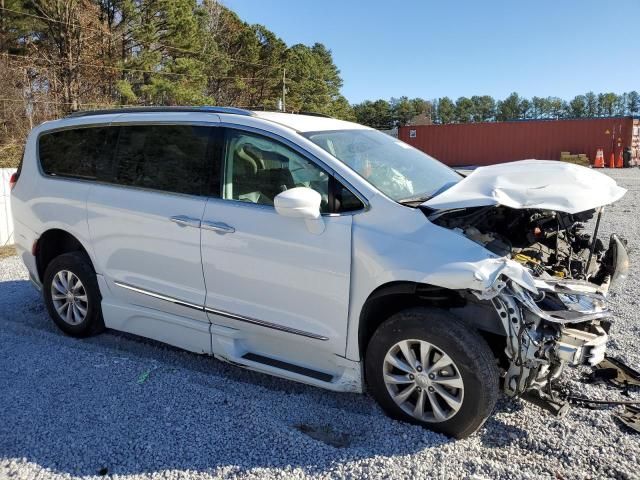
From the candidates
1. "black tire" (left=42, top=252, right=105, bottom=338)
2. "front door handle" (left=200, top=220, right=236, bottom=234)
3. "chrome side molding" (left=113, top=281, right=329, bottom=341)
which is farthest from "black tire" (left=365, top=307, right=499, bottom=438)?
"black tire" (left=42, top=252, right=105, bottom=338)

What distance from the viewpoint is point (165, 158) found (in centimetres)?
395

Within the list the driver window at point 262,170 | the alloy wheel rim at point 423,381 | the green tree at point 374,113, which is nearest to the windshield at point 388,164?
the driver window at point 262,170

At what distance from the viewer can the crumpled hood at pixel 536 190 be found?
3.02 meters

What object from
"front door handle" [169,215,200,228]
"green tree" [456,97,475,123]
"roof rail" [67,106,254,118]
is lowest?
"front door handle" [169,215,200,228]

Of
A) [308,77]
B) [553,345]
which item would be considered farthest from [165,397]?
[308,77]

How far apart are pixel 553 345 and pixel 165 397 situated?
2.34 metres

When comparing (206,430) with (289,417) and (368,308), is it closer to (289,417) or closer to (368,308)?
(289,417)

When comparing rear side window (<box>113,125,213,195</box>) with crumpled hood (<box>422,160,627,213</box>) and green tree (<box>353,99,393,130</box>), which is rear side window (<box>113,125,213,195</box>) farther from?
green tree (<box>353,99,393,130</box>)

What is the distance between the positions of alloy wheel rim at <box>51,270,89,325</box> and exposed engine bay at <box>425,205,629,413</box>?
2990 millimetres

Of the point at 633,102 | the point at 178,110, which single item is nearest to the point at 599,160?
the point at 178,110

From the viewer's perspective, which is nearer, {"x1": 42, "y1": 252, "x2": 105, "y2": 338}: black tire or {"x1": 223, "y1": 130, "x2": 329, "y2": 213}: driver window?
{"x1": 223, "y1": 130, "x2": 329, "y2": 213}: driver window

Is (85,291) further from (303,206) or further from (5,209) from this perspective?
(5,209)

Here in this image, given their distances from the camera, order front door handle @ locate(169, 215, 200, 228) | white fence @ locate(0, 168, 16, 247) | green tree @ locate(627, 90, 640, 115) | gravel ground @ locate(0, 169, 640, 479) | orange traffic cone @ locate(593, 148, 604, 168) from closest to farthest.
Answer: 1. gravel ground @ locate(0, 169, 640, 479)
2. front door handle @ locate(169, 215, 200, 228)
3. white fence @ locate(0, 168, 16, 247)
4. orange traffic cone @ locate(593, 148, 604, 168)
5. green tree @ locate(627, 90, 640, 115)

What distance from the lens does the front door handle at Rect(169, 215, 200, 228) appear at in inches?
141
